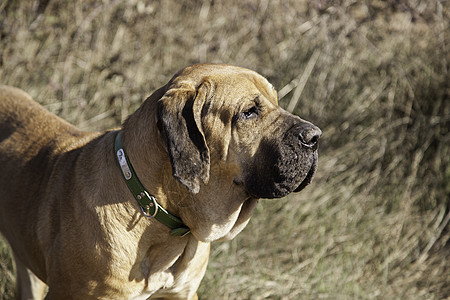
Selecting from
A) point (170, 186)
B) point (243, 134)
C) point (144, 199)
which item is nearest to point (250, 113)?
point (243, 134)

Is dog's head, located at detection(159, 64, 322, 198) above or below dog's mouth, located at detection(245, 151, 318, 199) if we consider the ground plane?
above

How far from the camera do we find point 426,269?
5.14m

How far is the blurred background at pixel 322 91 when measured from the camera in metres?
5.07

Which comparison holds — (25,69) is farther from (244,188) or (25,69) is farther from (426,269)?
(426,269)

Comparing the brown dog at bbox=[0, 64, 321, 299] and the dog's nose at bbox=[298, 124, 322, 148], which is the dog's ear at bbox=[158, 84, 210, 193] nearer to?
the brown dog at bbox=[0, 64, 321, 299]

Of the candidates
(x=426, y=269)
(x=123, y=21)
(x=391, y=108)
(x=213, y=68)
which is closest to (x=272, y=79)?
(x=391, y=108)

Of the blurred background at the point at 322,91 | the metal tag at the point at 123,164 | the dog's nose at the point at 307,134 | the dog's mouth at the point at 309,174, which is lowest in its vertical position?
the blurred background at the point at 322,91

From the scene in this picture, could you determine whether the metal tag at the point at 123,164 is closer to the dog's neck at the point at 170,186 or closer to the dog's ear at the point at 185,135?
the dog's neck at the point at 170,186

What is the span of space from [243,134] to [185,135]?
0.34m

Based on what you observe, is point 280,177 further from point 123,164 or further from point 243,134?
point 123,164

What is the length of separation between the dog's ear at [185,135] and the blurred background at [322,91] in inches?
79.2

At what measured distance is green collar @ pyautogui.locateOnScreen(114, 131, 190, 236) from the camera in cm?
297

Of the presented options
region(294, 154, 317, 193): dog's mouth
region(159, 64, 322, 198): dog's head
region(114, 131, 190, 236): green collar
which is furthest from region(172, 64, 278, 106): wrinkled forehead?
region(114, 131, 190, 236): green collar

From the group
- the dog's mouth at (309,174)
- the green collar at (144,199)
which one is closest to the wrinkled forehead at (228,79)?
the dog's mouth at (309,174)
